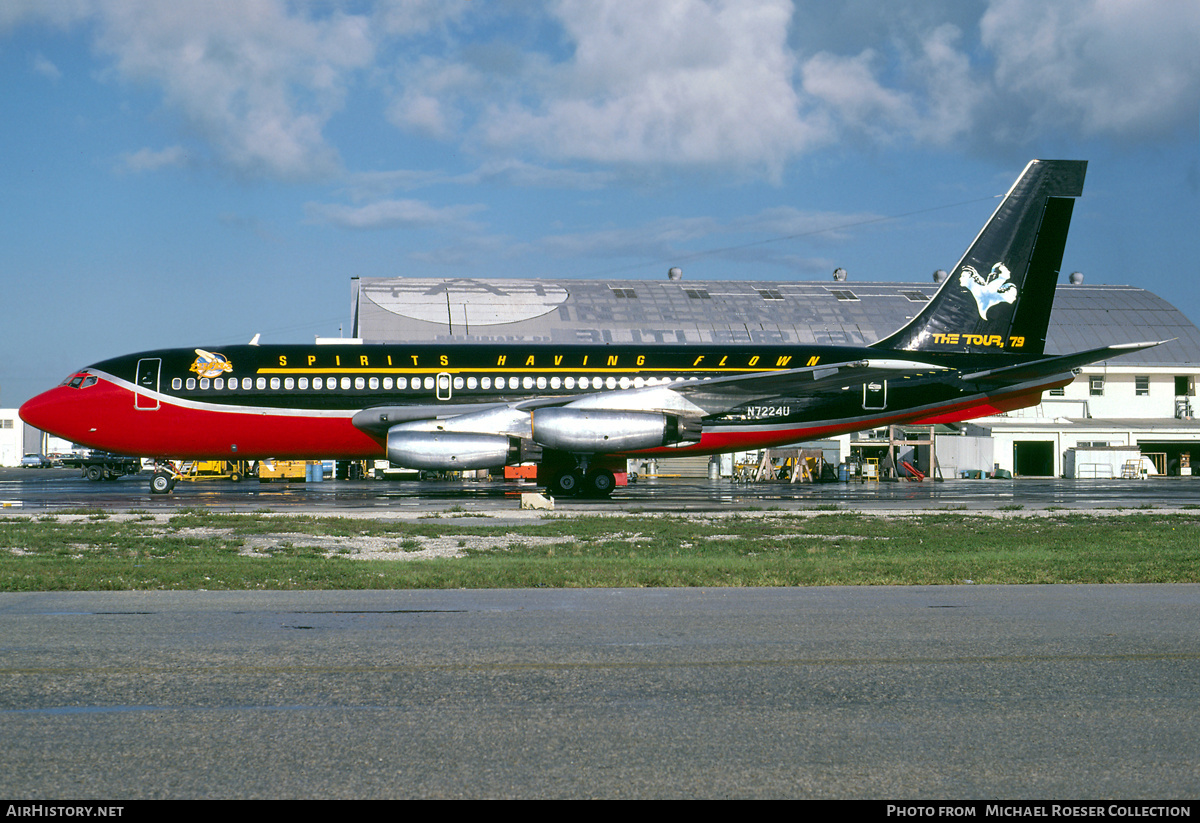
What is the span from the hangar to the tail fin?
1933 centimetres

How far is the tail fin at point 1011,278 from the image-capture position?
28.8 metres

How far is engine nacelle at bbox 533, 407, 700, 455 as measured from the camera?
82.1 feet

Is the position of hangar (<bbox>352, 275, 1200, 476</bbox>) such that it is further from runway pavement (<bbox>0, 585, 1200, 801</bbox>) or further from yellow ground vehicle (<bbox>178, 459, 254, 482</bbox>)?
runway pavement (<bbox>0, 585, 1200, 801</bbox>)

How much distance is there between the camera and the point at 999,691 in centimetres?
561

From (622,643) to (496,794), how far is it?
10.1 ft

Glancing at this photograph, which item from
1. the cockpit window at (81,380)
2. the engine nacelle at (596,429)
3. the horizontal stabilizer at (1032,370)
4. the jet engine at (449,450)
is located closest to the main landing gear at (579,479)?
the engine nacelle at (596,429)

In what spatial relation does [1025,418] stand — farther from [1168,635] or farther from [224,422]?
[1168,635]

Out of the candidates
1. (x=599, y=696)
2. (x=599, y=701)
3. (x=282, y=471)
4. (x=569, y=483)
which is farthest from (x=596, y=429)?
(x=282, y=471)

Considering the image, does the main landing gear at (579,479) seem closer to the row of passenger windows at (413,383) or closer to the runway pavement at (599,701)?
the row of passenger windows at (413,383)

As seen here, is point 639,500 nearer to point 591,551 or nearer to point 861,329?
point 591,551

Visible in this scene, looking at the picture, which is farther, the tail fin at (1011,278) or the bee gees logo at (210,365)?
the tail fin at (1011,278)

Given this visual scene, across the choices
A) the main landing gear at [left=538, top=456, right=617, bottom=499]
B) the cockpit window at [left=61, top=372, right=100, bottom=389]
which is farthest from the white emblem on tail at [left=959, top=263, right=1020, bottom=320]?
the cockpit window at [left=61, top=372, right=100, bottom=389]

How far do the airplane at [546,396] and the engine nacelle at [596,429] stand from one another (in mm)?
35
